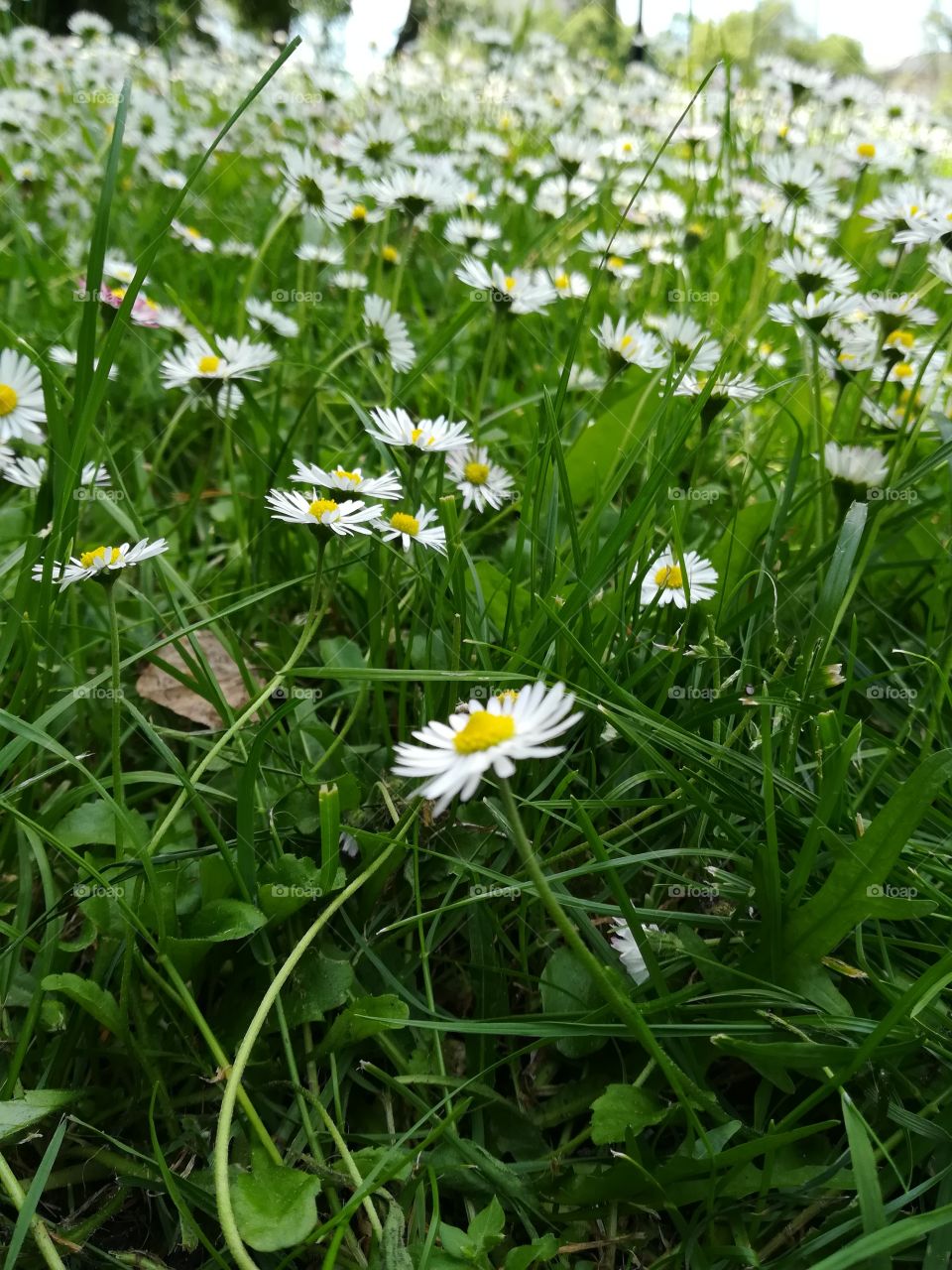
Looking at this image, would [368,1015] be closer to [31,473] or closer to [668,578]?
[668,578]

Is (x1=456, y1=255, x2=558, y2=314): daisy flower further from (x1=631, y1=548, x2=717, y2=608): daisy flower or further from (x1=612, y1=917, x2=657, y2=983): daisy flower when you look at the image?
(x1=612, y1=917, x2=657, y2=983): daisy flower

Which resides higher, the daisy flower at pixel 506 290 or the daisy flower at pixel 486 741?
the daisy flower at pixel 506 290

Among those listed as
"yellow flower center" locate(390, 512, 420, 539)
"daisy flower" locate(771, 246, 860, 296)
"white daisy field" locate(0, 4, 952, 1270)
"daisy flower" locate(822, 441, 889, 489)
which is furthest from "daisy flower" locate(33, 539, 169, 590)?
"daisy flower" locate(771, 246, 860, 296)

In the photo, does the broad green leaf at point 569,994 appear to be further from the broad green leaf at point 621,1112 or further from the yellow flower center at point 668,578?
the yellow flower center at point 668,578

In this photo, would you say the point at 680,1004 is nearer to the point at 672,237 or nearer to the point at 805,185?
the point at 805,185

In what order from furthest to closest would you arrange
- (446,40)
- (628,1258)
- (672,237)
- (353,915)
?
(446,40), (672,237), (353,915), (628,1258)

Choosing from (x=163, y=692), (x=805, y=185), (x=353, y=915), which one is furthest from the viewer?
(x=805, y=185)

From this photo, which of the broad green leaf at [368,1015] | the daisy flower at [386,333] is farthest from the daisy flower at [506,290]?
the broad green leaf at [368,1015]

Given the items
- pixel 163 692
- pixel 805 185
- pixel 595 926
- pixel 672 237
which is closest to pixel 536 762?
pixel 595 926

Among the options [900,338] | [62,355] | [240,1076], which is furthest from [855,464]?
[62,355]
